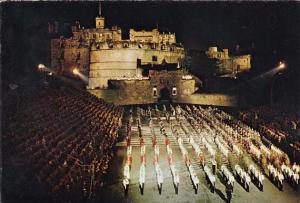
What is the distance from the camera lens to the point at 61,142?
47.1 feet

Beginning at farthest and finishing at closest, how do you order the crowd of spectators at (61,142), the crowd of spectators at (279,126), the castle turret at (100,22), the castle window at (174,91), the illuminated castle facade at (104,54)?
1. the castle turret at (100,22)
2. the illuminated castle facade at (104,54)
3. the castle window at (174,91)
4. the crowd of spectators at (279,126)
5. the crowd of spectators at (61,142)

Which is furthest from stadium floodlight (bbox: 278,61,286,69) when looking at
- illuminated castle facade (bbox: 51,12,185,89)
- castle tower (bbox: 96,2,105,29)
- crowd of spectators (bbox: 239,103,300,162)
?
castle tower (bbox: 96,2,105,29)

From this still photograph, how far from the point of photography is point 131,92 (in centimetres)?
3459

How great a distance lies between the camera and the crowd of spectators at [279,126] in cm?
1916

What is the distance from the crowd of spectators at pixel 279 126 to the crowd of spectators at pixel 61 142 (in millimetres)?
9553

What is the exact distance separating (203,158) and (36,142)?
26.1 feet

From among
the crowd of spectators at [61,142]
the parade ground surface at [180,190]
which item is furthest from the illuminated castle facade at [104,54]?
the parade ground surface at [180,190]

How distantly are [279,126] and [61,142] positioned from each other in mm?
14565

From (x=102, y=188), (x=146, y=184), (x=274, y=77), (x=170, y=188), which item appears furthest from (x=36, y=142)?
(x=274, y=77)

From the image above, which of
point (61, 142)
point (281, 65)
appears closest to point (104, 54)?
point (281, 65)

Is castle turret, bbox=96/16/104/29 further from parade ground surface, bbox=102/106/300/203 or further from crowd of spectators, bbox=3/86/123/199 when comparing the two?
parade ground surface, bbox=102/106/300/203

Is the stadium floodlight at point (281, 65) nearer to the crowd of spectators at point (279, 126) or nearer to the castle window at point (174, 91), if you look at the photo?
the crowd of spectators at point (279, 126)

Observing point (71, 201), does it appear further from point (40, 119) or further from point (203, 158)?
point (203, 158)

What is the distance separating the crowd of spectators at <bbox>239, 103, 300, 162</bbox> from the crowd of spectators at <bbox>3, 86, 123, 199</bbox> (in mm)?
9553
